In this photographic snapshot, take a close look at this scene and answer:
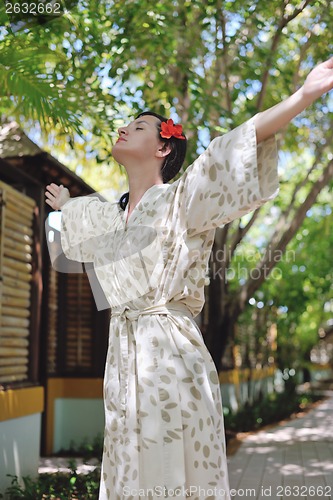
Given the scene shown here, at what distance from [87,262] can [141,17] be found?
12.4ft

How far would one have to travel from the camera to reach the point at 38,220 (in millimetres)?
5914

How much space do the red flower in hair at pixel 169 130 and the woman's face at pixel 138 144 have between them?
4 cm

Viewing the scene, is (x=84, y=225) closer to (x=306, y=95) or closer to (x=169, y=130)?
(x=169, y=130)

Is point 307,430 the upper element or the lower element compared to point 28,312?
lower

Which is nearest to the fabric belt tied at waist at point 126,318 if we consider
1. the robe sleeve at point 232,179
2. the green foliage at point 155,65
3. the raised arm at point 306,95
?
the robe sleeve at point 232,179

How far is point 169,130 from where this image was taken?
2641 millimetres

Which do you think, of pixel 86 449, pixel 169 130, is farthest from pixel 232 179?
pixel 86 449

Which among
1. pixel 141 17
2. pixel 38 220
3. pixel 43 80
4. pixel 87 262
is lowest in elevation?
pixel 87 262

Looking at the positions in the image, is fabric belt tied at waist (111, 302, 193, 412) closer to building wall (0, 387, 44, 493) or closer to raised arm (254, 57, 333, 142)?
raised arm (254, 57, 333, 142)

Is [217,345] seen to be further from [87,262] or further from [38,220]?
[87,262]

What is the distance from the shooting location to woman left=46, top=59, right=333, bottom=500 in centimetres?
224

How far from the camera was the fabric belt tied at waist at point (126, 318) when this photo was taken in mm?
2381

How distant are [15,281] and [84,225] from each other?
2890 mm

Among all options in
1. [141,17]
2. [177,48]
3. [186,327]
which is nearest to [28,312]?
[141,17]
